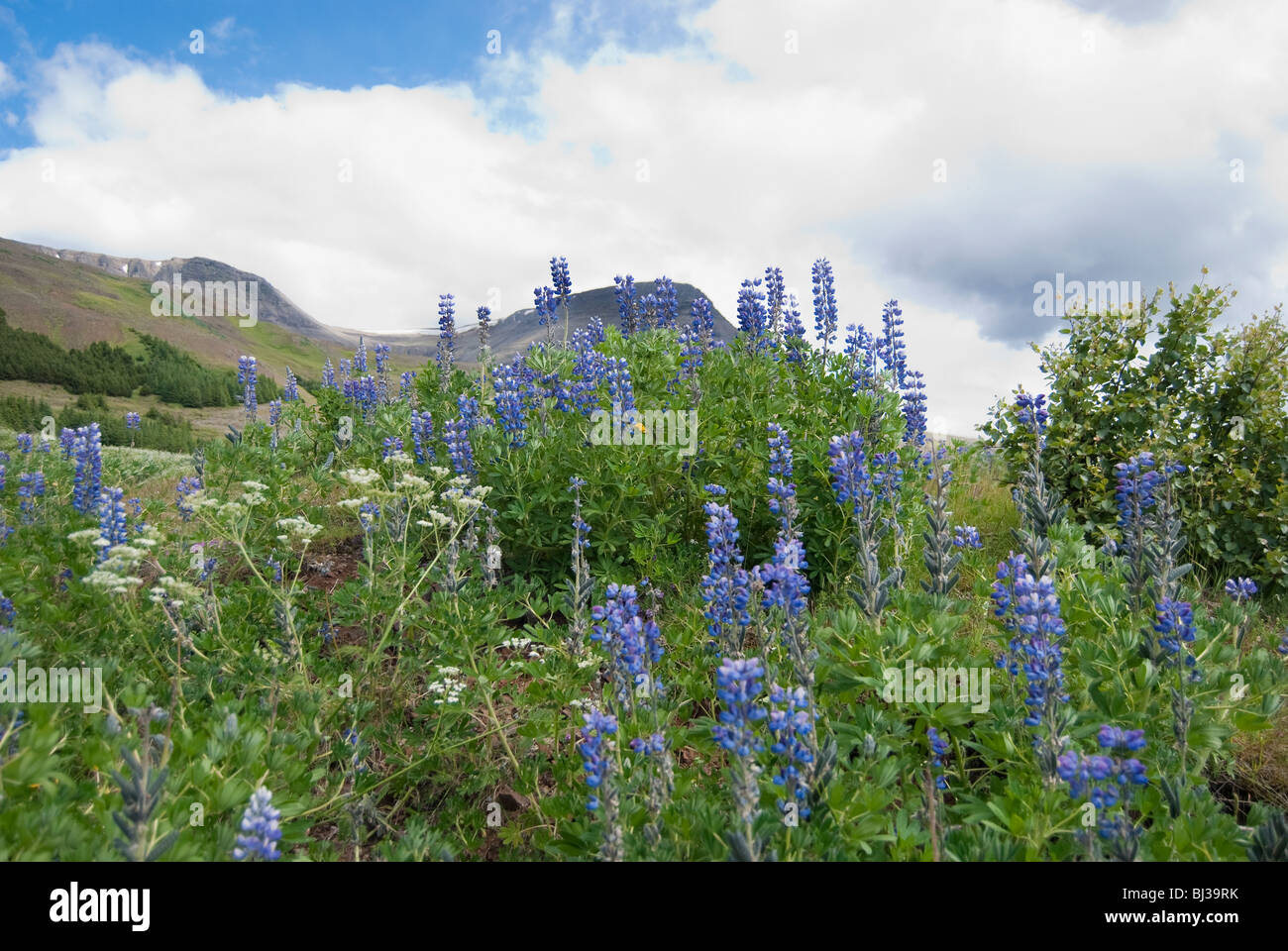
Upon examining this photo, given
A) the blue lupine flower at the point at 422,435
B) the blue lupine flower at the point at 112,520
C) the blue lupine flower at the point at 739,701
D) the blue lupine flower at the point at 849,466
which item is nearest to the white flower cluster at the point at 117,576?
the blue lupine flower at the point at 112,520

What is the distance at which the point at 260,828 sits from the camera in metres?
2.05

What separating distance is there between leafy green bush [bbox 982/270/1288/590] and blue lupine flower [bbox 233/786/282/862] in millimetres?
6794

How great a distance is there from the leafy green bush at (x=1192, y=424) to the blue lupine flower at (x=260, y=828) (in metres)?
6.79

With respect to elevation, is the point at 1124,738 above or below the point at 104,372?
below

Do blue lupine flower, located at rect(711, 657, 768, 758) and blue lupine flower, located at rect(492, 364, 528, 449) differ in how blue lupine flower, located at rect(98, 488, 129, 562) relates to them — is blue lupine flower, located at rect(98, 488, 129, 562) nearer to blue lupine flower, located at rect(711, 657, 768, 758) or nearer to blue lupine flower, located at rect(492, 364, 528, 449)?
blue lupine flower, located at rect(492, 364, 528, 449)

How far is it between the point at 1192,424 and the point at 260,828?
8.69 metres

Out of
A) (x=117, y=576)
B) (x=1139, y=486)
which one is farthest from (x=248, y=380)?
(x=1139, y=486)

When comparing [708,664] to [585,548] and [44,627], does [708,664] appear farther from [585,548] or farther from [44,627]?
[44,627]

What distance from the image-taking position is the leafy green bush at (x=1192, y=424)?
22.6 feet

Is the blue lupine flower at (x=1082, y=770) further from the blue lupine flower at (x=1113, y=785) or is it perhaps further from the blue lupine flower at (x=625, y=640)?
the blue lupine flower at (x=625, y=640)

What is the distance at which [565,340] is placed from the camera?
8.52 metres

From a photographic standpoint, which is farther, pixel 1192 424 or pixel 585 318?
pixel 585 318

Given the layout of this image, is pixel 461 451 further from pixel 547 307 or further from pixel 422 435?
pixel 547 307

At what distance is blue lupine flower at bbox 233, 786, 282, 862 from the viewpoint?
2.00 m
